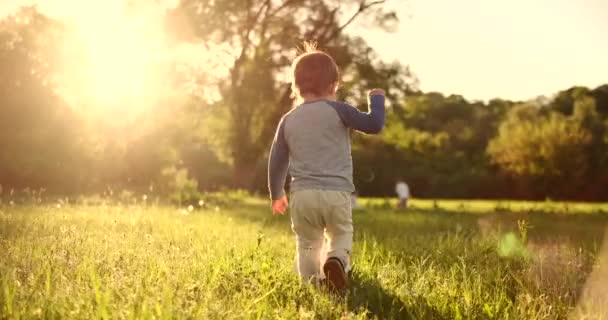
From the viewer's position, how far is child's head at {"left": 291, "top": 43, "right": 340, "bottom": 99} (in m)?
4.73

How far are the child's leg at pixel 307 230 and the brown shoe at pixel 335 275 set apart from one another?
31cm

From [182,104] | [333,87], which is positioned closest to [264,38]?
[182,104]

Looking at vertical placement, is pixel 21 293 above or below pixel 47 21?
below

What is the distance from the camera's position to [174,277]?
3.67m

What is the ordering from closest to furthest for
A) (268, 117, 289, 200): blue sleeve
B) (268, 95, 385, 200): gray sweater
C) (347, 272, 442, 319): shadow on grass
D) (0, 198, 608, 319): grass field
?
(0, 198, 608, 319): grass field, (347, 272, 442, 319): shadow on grass, (268, 95, 385, 200): gray sweater, (268, 117, 289, 200): blue sleeve

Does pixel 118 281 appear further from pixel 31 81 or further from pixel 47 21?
pixel 47 21

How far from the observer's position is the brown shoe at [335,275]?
4.04 metres

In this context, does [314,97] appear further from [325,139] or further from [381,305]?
[381,305]

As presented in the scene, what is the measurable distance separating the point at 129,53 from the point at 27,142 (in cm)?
522

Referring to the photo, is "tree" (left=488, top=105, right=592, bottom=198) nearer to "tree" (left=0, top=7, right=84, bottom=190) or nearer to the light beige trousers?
"tree" (left=0, top=7, right=84, bottom=190)

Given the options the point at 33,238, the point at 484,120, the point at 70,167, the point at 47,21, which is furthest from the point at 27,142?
the point at 484,120

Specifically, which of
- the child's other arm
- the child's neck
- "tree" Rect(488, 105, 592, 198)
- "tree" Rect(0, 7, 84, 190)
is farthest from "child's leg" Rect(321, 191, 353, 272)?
"tree" Rect(488, 105, 592, 198)

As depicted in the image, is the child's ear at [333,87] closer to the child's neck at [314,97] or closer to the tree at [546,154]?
the child's neck at [314,97]

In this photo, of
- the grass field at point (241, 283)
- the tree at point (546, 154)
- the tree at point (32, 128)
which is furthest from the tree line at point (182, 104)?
the tree at point (546, 154)
